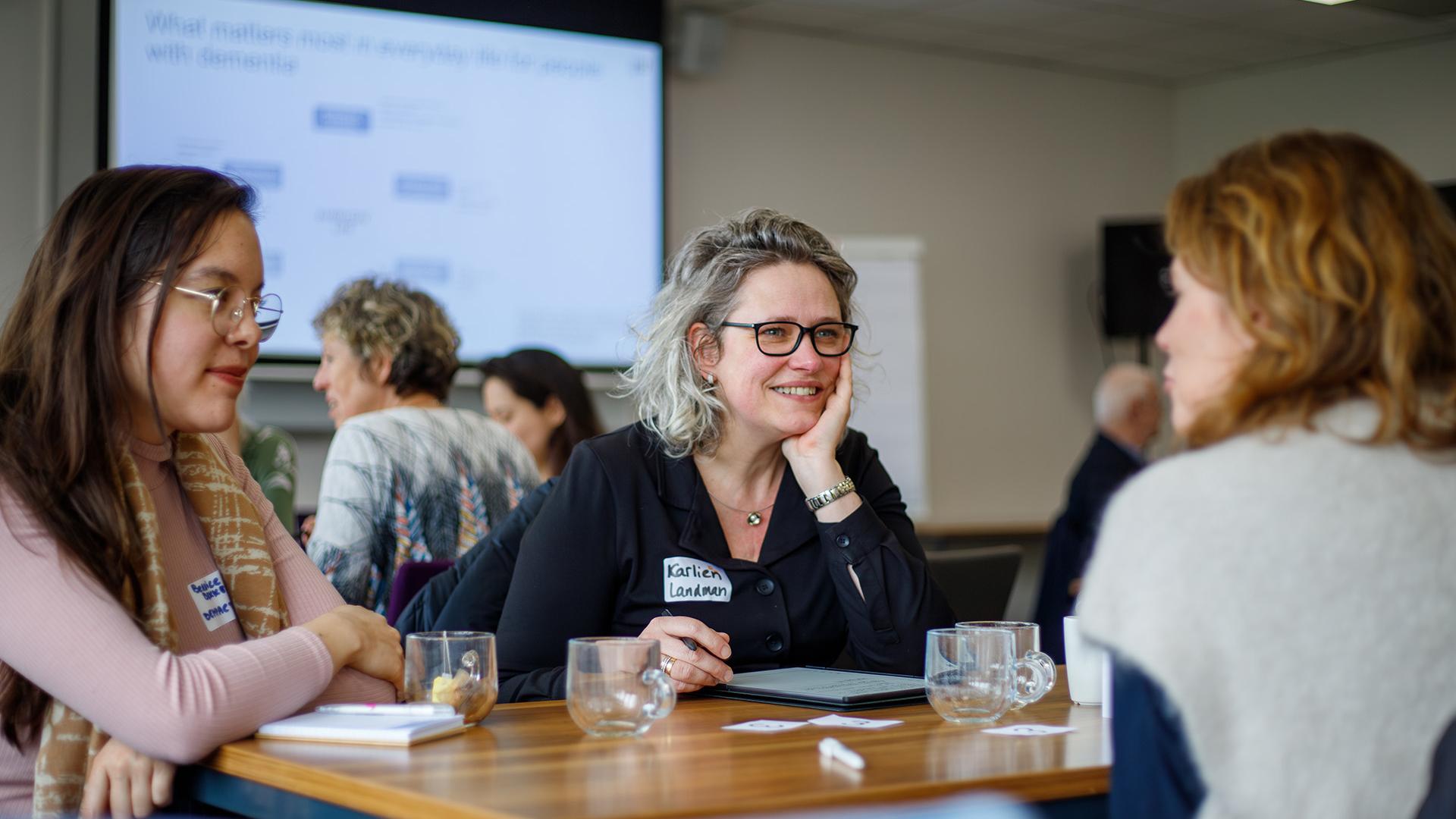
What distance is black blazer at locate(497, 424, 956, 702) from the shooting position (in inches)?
88.3

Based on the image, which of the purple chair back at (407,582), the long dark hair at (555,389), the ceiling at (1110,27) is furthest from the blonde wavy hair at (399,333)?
the ceiling at (1110,27)

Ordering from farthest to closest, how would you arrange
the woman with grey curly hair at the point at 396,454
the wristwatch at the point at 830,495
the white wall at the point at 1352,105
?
1. the white wall at the point at 1352,105
2. the woman with grey curly hair at the point at 396,454
3. the wristwatch at the point at 830,495

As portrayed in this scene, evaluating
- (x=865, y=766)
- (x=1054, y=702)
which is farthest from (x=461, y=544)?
(x=865, y=766)

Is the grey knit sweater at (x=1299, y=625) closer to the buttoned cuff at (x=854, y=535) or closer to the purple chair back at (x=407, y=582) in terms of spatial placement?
the buttoned cuff at (x=854, y=535)

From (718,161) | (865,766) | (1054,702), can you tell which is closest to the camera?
(865,766)

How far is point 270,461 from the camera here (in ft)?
13.2

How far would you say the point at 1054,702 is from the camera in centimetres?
193

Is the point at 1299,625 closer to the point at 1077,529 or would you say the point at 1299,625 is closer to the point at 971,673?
the point at 971,673

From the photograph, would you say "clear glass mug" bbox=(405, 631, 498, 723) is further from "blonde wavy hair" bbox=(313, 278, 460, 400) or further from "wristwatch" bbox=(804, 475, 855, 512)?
"blonde wavy hair" bbox=(313, 278, 460, 400)

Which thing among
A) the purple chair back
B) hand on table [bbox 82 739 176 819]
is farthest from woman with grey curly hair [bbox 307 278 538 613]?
hand on table [bbox 82 739 176 819]

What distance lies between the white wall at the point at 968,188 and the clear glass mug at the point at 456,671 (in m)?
4.63

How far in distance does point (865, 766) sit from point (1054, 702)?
0.59 metres

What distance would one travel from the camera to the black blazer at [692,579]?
88.3 inches

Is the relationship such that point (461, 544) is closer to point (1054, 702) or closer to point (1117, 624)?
point (1054, 702)
